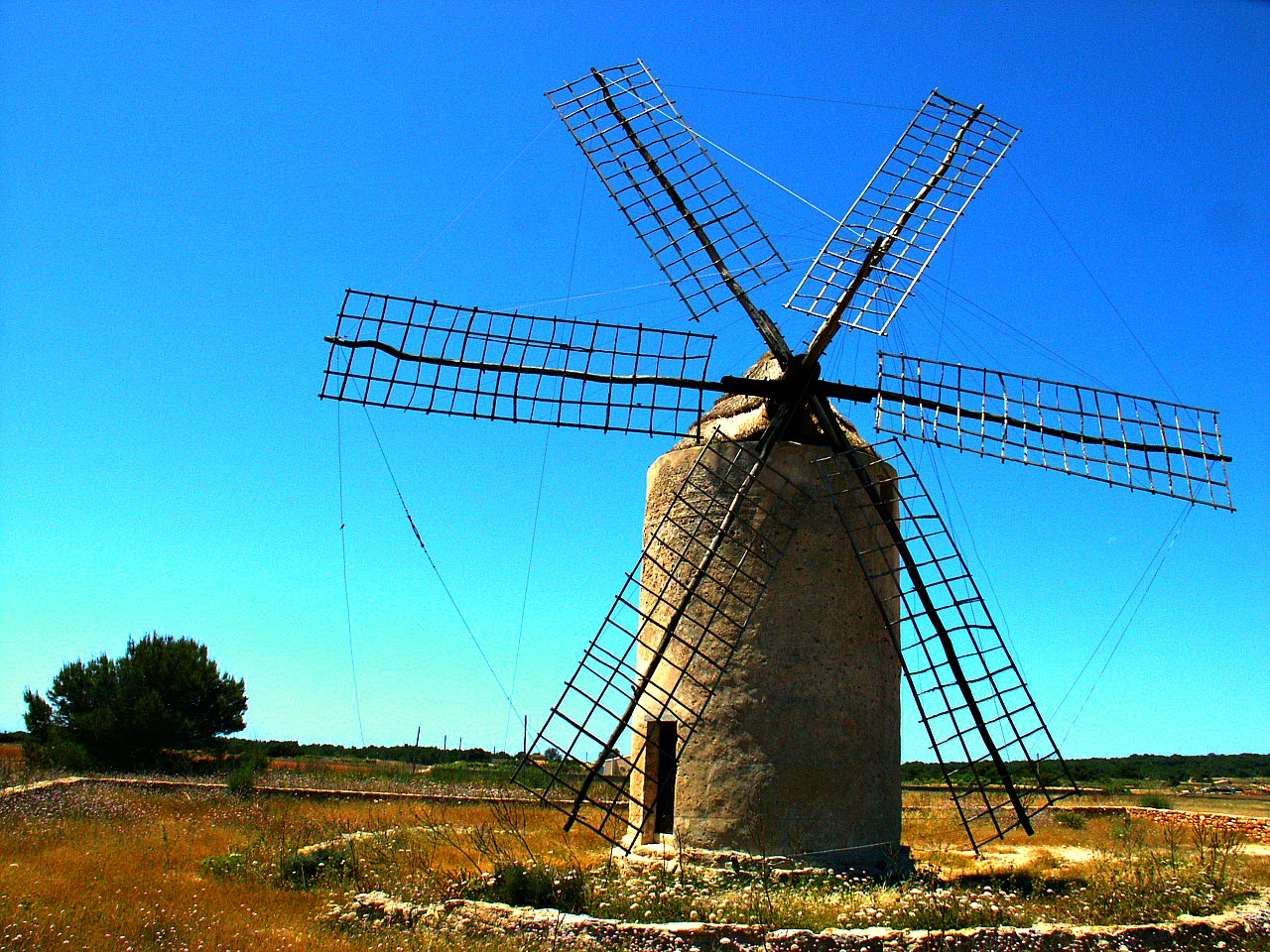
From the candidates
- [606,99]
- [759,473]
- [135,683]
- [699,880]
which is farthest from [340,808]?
[135,683]

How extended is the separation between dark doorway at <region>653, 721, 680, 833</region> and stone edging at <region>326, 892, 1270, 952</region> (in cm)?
238

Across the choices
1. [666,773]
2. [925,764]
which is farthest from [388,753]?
[666,773]

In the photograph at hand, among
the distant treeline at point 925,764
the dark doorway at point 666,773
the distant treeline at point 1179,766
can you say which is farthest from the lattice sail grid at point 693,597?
the distant treeline at point 1179,766

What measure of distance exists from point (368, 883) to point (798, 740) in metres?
3.49

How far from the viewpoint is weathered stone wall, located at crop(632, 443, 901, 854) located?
24.7ft

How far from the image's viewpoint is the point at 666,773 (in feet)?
27.2

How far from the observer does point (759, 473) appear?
8.26m

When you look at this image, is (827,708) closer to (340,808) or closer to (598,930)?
(598,930)

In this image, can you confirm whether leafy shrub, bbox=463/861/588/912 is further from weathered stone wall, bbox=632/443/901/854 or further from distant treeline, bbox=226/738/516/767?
distant treeline, bbox=226/738/516/767

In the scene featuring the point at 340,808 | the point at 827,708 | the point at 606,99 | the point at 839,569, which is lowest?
the point at 340,808

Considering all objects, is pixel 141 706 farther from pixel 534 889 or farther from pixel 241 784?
pixel 534 889

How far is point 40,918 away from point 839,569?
6.10m

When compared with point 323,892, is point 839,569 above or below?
above

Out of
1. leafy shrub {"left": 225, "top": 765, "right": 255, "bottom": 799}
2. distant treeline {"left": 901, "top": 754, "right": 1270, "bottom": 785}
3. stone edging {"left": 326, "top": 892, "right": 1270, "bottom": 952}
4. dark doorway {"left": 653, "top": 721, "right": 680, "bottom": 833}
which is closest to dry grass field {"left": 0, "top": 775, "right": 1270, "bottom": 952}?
stone edging {"left": 326, "top": 892, "right": 1270, "bottom": 952}
